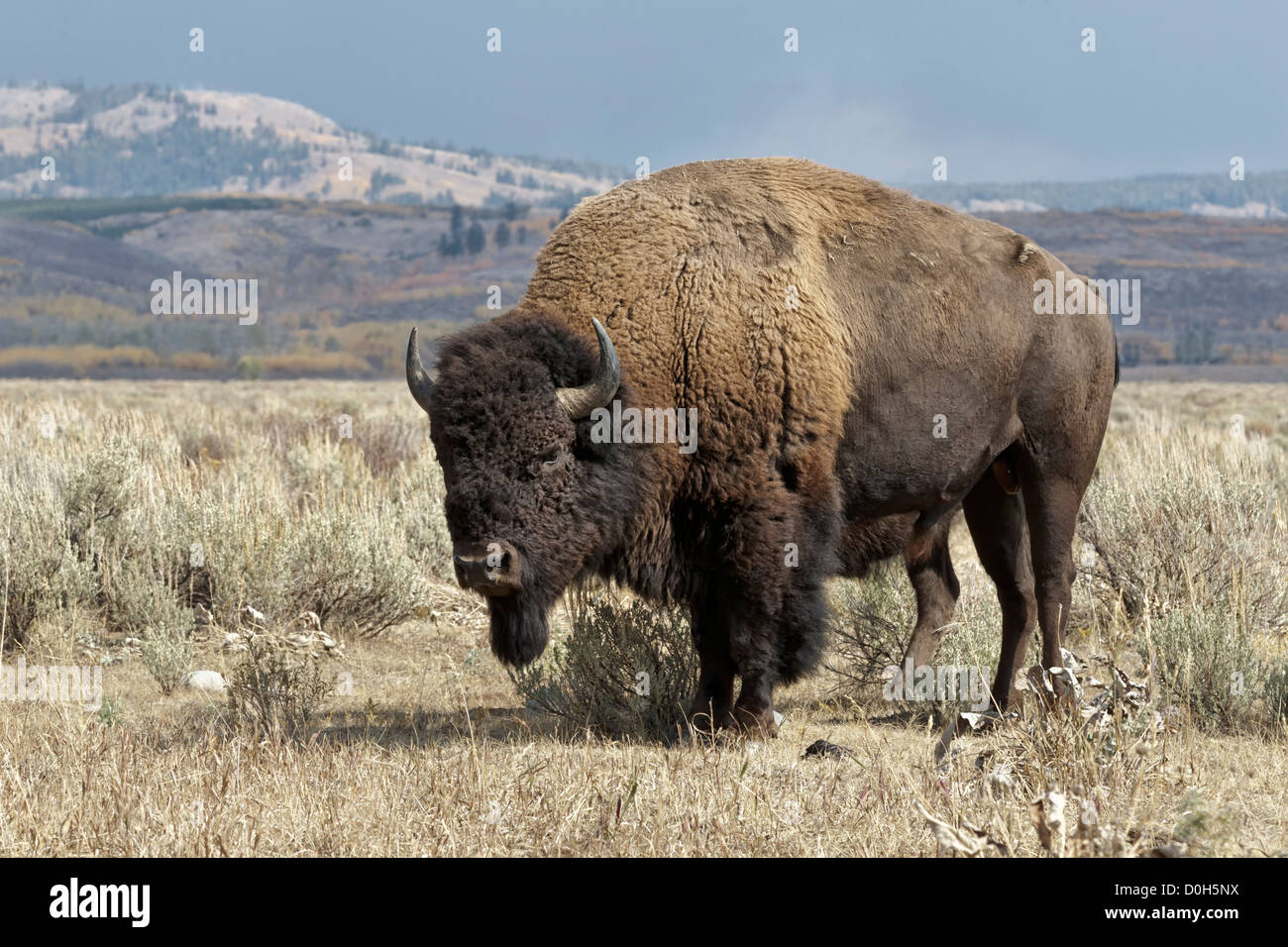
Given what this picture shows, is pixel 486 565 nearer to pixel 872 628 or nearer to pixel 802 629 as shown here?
pixel 802 629

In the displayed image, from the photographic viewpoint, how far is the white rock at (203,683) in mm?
7180

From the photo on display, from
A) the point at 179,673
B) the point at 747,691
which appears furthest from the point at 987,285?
the point at 179,673

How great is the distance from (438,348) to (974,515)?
→ 3164 mm

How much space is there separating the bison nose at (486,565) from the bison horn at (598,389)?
0.62 metres

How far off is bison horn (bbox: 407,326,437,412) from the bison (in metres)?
0.01

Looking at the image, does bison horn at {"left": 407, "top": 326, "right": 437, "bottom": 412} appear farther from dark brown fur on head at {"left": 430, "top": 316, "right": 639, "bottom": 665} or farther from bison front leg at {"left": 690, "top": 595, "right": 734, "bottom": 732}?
bison front leg at {"left": 690, "top": 595, "right": 734, "bottom": 732}

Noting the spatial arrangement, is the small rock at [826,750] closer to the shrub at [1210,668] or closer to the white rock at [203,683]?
the shrub at [1210,668]

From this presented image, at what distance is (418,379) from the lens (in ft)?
17.8

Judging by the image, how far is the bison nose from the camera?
4945mm

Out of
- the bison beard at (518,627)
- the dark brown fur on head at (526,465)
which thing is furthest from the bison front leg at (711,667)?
the bison beard at (518,627)

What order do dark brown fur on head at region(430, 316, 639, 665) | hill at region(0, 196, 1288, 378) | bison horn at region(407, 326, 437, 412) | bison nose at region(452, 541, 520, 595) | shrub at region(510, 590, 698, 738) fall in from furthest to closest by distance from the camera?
hill at region(0, 196, 1288, 378) < shrub at region(510, 590, 698, 738) < bison horn at region(407, 326, 437, 412) < dark brown fur on head at region(430, 316, 639, 665) < bison nose at region(452, 541, 520, 595)

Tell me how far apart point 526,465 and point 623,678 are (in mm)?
1557


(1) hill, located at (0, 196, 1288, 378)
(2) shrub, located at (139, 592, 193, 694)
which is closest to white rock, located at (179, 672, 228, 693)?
(2) shrub, located at (139, 592, 193, 694)
